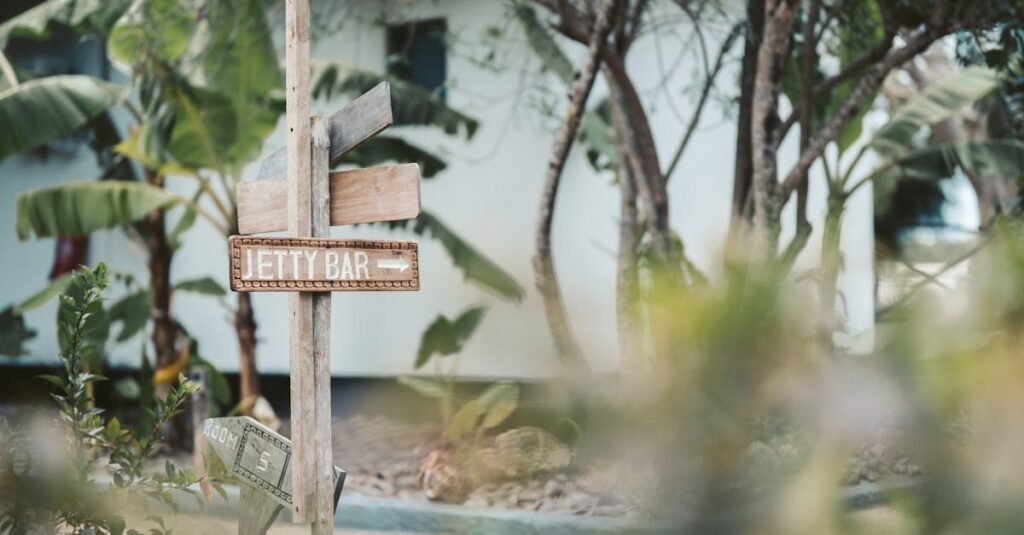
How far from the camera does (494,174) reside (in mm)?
10492

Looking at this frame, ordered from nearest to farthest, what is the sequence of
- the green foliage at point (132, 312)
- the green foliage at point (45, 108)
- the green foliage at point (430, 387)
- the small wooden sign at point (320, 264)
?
the small wooden sign at point (320, 264)
the green foliage at point (45, 108)
the green foliage at point (430, 387)
the green foliage at point (132, 312)

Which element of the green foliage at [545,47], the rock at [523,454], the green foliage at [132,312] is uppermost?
the green foliage at [545,47]

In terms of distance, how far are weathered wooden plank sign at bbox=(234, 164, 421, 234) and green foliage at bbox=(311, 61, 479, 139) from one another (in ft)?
17.0

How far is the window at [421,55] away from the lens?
10969 mm

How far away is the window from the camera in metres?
11.0

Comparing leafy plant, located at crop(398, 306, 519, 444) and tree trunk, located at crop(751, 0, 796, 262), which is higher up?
tree trunk, located at crop(751, 0, 796, 262)

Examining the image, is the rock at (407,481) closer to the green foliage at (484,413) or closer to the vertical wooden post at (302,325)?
the green foliage at (484,413)

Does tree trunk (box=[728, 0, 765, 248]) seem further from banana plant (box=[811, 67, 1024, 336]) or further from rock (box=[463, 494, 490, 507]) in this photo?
rock (box=[463, 494, 490, 507])

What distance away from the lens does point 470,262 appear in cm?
921

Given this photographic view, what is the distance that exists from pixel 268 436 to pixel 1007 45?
4996mm

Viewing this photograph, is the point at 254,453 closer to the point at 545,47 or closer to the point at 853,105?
the point at 853,105

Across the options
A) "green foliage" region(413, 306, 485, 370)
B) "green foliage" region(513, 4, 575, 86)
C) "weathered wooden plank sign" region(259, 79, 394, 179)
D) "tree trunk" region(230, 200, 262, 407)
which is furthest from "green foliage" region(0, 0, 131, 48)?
"weathered wooden plank sign" region(259, 79, 394, 179)

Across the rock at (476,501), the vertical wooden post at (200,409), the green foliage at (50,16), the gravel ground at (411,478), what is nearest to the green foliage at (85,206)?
the green foliage at (50,16)

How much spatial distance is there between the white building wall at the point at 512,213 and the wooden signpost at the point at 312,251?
5402 millimetres
